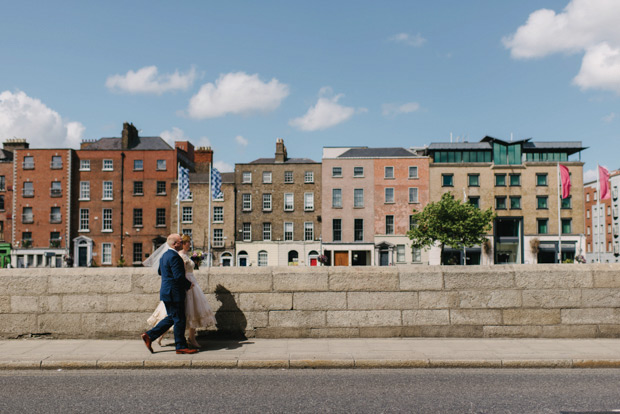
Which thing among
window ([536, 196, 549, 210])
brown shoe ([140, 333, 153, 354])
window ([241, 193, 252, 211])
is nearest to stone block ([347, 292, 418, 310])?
brown shoe ([140, 333, 153, 354])

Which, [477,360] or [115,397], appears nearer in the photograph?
[115,397]

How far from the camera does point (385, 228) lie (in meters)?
61.4

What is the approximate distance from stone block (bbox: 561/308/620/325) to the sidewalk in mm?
376

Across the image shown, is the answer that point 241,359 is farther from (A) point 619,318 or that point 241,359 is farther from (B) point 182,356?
(A) point 619,318

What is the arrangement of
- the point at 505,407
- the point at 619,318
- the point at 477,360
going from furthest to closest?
1. the point at 619,318
2. the point at 477,360
3. the point at 505,407

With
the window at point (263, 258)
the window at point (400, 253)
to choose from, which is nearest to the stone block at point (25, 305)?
the window at point (263, 258)

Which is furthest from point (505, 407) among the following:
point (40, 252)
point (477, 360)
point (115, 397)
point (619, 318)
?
point (40, 252)

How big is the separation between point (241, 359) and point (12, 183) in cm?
6520

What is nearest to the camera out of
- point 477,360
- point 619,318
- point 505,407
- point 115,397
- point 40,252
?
point 505,407

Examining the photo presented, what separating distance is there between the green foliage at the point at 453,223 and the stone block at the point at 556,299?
45.1 metres

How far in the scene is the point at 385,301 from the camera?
Result: 9.39 m

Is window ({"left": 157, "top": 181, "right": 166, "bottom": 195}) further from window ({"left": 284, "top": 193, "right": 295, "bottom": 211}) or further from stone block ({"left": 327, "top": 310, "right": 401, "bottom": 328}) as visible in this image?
stone block ({"left": 327, "top": 310, "right": 401, "bottom": 328})

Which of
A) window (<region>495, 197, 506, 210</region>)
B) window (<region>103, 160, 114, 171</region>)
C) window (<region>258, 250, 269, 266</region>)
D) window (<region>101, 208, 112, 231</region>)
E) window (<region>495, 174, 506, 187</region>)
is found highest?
window (<region>103, 160, 114, 171</region>)

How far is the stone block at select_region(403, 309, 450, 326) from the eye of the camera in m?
9.34
